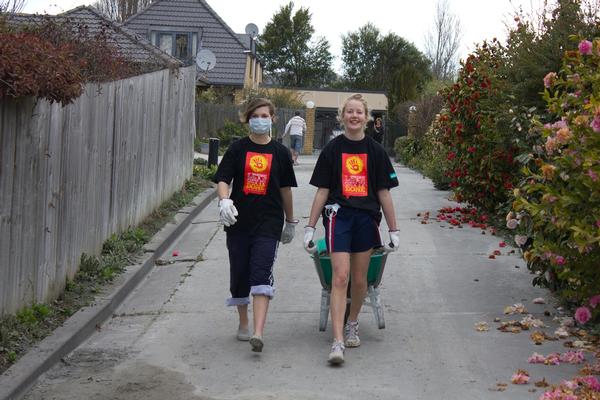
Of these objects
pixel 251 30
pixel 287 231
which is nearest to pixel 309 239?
pixel 287 231

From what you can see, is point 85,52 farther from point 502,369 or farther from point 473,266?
point 502,369

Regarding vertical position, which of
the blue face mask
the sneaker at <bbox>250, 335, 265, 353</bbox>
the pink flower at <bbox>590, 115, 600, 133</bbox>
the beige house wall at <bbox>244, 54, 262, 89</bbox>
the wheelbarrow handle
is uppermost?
the beige house wall at <bbox>244, 54, 262, 89</bbox>

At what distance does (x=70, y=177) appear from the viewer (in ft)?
27.9

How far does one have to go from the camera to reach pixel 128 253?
10.5 m

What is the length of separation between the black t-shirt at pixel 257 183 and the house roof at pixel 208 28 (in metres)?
38.6

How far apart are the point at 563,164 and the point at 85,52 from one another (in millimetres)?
5472

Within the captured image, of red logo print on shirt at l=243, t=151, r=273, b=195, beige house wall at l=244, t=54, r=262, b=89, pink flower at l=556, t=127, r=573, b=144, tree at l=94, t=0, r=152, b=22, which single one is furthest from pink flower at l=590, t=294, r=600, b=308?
tree at l=94, t=0, r=152, b=22

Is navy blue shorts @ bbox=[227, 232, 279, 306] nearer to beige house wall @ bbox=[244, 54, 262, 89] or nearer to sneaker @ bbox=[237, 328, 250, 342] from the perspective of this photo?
sneaker @ bbox=[237, 328, 250, 342]

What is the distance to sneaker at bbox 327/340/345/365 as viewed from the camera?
263 inches

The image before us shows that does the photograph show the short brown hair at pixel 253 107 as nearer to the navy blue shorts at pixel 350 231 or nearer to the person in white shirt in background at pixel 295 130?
the navy blue shorts at pixel 350 231

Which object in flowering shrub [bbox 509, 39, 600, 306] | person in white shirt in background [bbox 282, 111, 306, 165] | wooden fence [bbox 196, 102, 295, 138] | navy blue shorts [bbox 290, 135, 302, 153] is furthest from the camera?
A: wooden fence [bbox 196, 102, 295, 138]

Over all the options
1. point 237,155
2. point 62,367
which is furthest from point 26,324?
point 237,155

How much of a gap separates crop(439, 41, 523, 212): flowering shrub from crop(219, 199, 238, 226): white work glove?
6.35 m

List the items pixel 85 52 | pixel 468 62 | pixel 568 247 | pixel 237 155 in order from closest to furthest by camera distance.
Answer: pixel 568 247 < pixel 237 155 < pixel 85 52 < pixel 468 62
